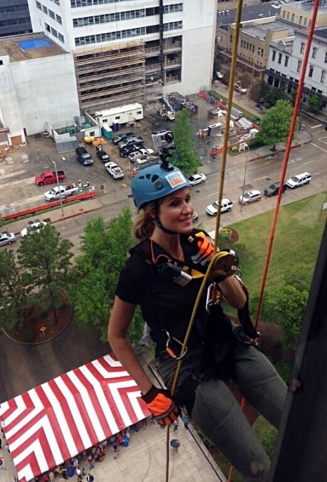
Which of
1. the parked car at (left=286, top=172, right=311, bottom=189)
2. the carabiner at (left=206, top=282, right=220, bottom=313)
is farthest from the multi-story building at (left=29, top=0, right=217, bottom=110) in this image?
the carabiner at (left=206, top=282, right=220, bottom=313)

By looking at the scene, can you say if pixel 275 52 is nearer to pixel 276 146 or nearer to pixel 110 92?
pixel 276 146

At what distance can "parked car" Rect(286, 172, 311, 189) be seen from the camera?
82.4ft

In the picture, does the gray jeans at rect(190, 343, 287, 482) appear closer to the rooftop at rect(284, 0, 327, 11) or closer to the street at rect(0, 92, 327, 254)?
the street at rect(0, 92, 327, 254)

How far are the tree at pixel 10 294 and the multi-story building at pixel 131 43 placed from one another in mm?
17652

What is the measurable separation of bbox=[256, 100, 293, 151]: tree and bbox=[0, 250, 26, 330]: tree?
682 inches

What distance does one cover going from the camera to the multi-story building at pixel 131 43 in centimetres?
2789

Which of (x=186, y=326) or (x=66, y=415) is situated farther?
(x=66, y=415)

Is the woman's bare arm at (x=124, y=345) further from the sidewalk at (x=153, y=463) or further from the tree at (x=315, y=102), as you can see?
the tree at (x=315, y=102)

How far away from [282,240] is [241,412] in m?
17.7

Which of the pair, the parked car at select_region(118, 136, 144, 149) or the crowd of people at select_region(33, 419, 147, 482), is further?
the parked car at select_region(118, 136, 144, 149)

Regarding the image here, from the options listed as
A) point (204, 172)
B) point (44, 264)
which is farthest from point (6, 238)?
point (204, 172)

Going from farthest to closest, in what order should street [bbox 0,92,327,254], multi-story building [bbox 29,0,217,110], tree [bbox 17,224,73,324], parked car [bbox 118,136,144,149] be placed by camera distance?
parked car [bbox 118,136,144,149] < multi-story building [bbox 29,0,217,110] < street [bbox 0,92,327,254] < tree [bbox 17,224,73,324]

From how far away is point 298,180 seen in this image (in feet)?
82.6

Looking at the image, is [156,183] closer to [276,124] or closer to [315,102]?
[276,124]
